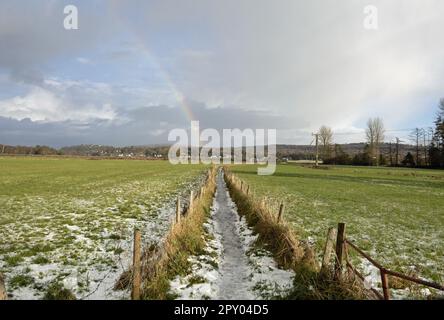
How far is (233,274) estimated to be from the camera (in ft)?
26.3

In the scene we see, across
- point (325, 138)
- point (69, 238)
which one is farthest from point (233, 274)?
point (325, 138)

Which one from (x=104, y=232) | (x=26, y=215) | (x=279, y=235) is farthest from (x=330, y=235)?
(x=26, y=215)

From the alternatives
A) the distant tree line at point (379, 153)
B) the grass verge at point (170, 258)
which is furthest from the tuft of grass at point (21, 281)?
the distant tree line at point (379, 153)

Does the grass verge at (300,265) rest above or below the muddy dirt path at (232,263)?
above

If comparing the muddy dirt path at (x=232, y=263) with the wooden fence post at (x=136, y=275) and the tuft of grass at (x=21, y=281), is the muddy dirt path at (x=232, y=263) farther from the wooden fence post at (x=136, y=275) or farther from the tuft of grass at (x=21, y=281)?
the tuft of grass at (x=21, y=281)

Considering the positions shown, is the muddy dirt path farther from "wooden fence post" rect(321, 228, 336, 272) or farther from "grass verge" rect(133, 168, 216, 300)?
"wooden fence post" rect(321, 228, 336, 272)

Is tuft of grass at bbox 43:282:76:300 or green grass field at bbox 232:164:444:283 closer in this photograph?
tuft of grass at bbox 43:282:76:300

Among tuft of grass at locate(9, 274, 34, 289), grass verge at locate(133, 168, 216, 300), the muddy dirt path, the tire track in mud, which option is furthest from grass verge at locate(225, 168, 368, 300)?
tuft of grass at locate(9, 274, 34, 289)

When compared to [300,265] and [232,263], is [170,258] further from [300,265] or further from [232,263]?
[300,265]

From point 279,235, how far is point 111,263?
17.2ft

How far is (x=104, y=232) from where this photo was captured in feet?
38.4

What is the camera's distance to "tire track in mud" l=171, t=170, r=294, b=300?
6719 millimetres

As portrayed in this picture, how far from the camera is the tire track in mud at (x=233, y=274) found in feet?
22.0
